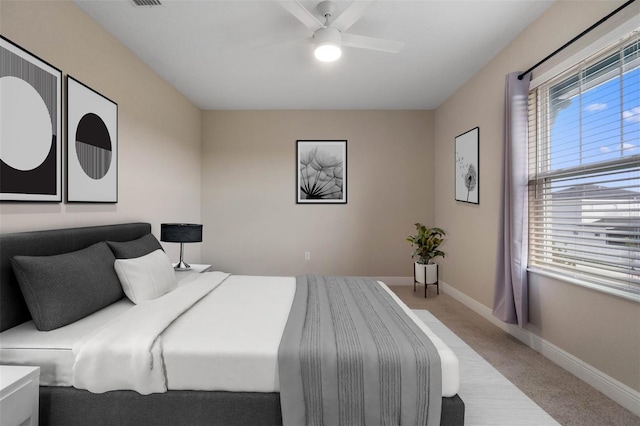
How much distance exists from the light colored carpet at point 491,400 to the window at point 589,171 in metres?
0.91

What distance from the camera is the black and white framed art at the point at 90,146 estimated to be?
227 centimetres

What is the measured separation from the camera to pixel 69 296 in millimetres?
1748

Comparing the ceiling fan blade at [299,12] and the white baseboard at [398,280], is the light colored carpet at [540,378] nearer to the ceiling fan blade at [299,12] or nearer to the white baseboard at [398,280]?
the white baseboard at [398,280]

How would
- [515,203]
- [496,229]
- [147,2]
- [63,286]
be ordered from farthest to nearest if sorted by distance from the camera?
[496,229] < [515,203] < [147,2] < [63,286]

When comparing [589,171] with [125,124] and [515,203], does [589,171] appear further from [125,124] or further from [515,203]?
[125,124]

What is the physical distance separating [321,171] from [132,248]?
3.02m

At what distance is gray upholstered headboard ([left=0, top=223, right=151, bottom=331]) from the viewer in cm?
166

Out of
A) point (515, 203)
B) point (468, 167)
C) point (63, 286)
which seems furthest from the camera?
point (468, 167)

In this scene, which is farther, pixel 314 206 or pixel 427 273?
pixel 314 206

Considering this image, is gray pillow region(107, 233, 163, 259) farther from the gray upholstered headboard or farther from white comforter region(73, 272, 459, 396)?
white comforter region(73, 272, 459, 396)

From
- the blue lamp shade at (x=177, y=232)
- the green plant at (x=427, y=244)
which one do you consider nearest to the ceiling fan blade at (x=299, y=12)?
the blue lamp shade at (x=177, y=232)

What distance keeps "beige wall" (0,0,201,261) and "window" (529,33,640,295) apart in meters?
3.65

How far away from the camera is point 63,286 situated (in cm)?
174

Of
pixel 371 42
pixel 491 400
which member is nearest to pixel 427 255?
pixel 491 400
